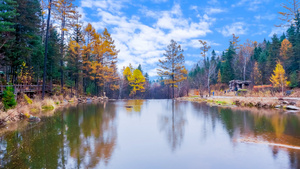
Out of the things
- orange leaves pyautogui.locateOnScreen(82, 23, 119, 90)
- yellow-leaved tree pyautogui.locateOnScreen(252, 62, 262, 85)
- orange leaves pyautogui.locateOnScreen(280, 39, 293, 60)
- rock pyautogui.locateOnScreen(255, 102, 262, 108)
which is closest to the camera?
rock pyautogui.locateOnScreen(255, 102, 262, 108)

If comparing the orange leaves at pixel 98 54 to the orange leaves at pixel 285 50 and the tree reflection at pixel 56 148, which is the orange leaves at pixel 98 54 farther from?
the orange leaves at pixel 285 50

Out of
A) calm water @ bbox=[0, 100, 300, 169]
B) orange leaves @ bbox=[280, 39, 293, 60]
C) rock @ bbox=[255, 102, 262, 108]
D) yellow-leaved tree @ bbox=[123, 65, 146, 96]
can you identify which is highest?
orange leaves @ bbox=[280, 39, 293, 60]

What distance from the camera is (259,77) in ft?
165

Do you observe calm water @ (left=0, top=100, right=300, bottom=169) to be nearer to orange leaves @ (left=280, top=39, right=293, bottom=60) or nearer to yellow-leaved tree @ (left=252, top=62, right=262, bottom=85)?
orange leaves @ (left=280, top=39, right=293, bottom=60)

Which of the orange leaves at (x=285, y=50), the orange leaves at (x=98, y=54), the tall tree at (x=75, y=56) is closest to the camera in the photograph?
the tall tree at (x=75, y=56)

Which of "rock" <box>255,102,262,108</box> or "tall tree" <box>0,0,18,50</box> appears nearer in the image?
"tall tree" <box>0,0,18,50</box>

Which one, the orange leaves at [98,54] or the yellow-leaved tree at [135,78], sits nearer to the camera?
the orange leaves at [98,54]

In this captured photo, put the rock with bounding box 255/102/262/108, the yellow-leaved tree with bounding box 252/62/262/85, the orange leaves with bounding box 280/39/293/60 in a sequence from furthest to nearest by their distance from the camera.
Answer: the yellow-leaved tree with bounding box 252/62/262/85
the orange leaves with bounding box 280/39/293/60
the rock with bounding box 255/102/262/108

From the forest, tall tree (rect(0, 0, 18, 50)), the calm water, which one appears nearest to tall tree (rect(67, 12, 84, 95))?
the forest

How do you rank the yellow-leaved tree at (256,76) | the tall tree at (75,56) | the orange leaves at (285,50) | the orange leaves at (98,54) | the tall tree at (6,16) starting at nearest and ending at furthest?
the tall tree at (6,16) < the tall tree at (75,56) < the orange leaves at (98,54) < the orange leaves at (285,50) < the yellow-leaved tree at (256,76)

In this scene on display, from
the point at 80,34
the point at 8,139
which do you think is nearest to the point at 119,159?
the point at 8,139

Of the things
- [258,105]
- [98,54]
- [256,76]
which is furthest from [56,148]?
[256,76]

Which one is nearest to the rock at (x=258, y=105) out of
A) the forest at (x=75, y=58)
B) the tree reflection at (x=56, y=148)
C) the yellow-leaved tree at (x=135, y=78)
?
the forest at (x=75, y=58)

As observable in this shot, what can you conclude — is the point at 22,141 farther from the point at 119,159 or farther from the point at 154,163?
the point at 154,163
